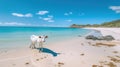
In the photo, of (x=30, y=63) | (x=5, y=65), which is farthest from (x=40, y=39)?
(x=5, y=65)

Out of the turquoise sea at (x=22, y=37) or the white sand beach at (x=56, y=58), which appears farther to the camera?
the turquoise sea at (x=22, y=37)

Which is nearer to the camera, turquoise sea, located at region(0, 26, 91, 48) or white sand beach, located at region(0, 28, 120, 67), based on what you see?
white sand beach, located at region(0, 28, 120, 67)

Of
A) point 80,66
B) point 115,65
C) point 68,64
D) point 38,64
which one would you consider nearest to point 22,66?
point 38,64

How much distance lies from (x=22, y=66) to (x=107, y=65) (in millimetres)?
5498

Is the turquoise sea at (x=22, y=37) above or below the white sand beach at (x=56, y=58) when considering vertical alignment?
above

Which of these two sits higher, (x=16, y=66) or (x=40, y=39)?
(x=40, y=39)

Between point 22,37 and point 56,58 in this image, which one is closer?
point 56,58

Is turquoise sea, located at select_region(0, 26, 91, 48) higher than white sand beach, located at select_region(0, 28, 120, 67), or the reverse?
turquoise sea, located at select_region(0, 26, 91, 48)

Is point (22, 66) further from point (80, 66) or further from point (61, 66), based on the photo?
point (80, 66)

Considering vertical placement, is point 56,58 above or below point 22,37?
below

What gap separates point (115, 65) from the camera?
7.73m

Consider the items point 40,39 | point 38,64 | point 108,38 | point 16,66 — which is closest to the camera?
point 16,66

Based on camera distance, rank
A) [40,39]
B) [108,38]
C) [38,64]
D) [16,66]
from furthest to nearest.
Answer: [108,38] → [40,39] → [38,64] → [16,66]

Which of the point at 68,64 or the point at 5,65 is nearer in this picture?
the point at 5,65
